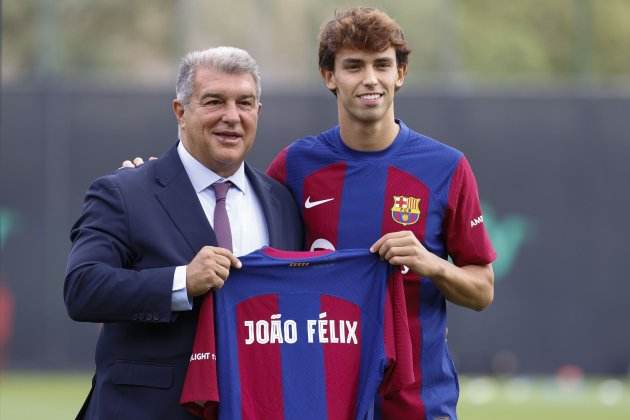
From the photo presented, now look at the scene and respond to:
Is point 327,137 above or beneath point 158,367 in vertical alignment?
above

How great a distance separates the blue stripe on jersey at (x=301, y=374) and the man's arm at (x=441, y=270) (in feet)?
1.15

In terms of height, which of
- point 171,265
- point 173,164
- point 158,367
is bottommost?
point 158,367

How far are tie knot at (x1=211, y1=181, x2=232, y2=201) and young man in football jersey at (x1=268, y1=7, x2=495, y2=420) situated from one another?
446 millimetres

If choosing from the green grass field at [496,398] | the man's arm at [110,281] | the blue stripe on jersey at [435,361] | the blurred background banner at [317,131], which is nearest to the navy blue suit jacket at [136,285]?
the man's arm at [110,281]

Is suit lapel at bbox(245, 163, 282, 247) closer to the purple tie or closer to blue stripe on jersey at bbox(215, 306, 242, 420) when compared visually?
the purple tie

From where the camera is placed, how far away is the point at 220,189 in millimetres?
5262

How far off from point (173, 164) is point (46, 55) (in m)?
13.3

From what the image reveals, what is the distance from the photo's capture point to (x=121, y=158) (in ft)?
58.9

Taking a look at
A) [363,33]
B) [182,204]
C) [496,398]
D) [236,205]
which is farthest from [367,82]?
[496,398]

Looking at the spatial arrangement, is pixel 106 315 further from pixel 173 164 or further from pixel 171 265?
pixel 173 164

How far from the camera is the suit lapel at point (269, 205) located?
17.5ft

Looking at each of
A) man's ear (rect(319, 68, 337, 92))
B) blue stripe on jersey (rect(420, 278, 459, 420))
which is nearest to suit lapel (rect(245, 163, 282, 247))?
man's ear (rect(319, 68, 337, 92))

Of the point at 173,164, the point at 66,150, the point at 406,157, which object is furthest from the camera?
the point at 66,150

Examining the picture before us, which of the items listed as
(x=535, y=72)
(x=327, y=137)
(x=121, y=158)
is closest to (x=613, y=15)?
(x=535, y=72)
